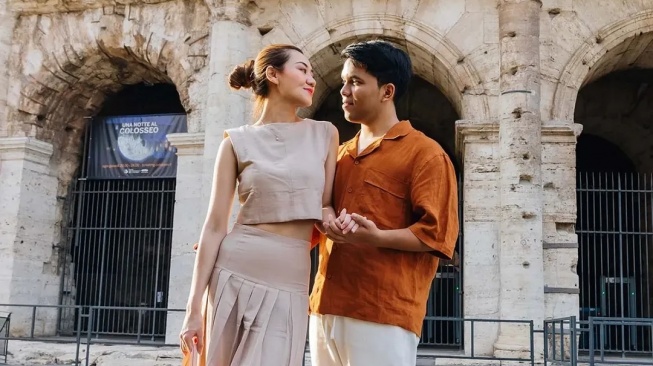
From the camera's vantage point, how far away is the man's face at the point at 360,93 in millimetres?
2488

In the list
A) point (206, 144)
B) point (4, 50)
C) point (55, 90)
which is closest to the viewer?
point (206, 144)

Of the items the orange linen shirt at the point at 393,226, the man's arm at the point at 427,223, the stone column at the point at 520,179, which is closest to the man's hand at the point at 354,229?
the man's arm at the point at 427,223

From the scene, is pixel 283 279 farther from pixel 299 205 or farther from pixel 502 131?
pixel 502 131

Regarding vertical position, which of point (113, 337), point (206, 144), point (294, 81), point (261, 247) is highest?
point (206, 144)

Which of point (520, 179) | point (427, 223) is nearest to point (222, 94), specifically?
A: point (520, 179)

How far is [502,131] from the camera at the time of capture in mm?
8359

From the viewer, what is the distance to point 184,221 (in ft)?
30.2

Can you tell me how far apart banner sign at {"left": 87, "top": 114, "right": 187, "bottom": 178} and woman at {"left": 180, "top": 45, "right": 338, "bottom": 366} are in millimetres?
8086

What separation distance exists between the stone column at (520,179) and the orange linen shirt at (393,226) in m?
5.91

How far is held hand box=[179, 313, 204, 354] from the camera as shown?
2.36 meters

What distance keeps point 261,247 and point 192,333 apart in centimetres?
37

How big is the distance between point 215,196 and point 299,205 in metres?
0.29

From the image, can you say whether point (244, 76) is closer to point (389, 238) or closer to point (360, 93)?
point (360, 93)

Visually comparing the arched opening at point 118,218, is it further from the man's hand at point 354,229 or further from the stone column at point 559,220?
the man's hand at point 354,229
